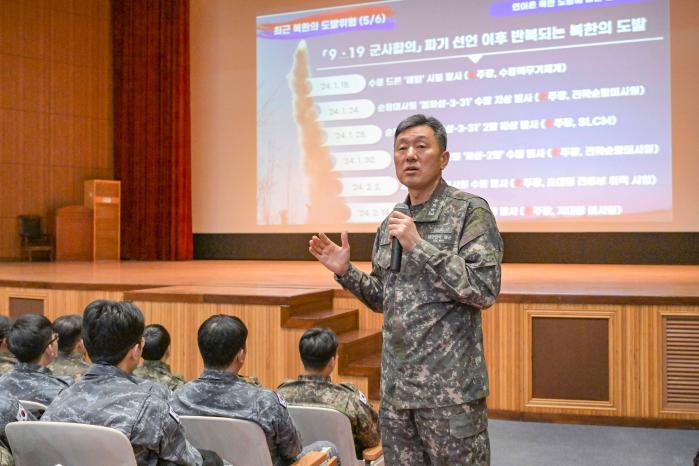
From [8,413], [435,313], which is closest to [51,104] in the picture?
[8,413]

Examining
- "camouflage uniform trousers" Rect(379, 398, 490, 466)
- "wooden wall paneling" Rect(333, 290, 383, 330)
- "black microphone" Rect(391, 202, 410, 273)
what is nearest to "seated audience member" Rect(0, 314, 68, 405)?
"camouflage uniform trousers" Rect(379, 398, 490, 466)

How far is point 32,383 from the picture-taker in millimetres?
2365

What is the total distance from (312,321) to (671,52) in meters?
4.51

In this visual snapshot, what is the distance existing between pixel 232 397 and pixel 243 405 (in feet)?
0.15

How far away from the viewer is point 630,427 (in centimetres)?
380

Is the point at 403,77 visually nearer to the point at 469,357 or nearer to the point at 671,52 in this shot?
the point at 671,52

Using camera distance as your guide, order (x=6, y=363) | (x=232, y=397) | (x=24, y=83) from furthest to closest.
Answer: (x=24, y=83), (x=6, y=363), (x=232, y=397)

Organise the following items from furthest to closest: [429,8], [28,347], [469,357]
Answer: [429,8] → [28,347] → [469,357]

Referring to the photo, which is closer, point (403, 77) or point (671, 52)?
point (671, 52)

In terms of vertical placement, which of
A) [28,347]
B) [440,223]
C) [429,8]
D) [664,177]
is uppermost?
[429,8]

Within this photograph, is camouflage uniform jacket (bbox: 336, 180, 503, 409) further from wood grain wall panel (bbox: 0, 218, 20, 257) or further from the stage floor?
wood grain wall panel (bbox: 0, 218, 20, 257)

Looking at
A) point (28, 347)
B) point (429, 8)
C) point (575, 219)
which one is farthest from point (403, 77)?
point (28, 347)

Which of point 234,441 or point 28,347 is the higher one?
point 28,347

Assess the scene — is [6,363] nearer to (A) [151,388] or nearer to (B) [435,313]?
(A) [151,388]
